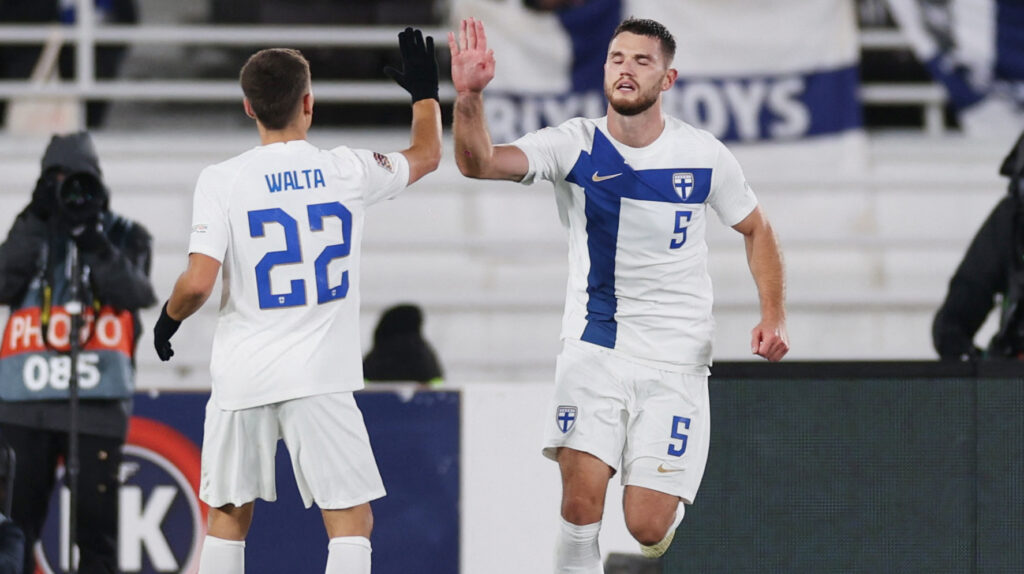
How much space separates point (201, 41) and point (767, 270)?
5.27 meters

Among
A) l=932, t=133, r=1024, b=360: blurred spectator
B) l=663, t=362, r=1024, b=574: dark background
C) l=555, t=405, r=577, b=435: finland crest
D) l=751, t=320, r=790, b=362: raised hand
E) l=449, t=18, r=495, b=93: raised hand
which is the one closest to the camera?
l=449, t=18, r=495, b=93: raised hand

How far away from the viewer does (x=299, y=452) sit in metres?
4.76

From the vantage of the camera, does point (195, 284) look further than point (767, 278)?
No

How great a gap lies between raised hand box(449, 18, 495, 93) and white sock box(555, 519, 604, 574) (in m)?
1.45

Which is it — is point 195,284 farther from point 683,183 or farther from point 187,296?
point 683,183

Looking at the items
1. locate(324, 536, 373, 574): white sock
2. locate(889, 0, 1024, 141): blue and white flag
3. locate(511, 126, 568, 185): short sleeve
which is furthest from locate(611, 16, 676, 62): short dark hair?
locate(889, 0, 1024, 141): blue and white flag

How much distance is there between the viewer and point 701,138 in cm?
538

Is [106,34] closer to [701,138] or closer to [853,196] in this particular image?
[853,196]

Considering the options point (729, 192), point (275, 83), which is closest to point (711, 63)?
point (729, 192)

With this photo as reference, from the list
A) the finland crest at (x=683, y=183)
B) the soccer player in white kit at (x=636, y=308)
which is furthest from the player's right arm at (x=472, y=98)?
the finland crest at (x=683, y=183)

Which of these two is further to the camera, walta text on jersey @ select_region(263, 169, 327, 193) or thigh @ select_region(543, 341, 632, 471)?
thigh @ select_region(543, 341, 632, 471)

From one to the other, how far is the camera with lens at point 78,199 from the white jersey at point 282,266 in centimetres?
126

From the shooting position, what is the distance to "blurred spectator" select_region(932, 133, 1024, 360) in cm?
634

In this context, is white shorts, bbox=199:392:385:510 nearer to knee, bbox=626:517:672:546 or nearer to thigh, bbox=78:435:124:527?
knee, bbox=626:517:672:546
